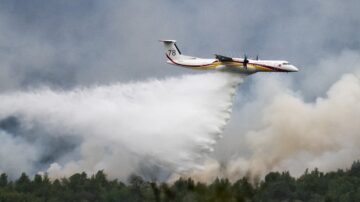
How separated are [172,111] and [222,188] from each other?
1928 inches

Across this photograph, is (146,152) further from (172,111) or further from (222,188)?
(222,188)

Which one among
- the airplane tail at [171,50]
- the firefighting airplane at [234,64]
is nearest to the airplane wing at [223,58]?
the firefighting airplane at [234,64]

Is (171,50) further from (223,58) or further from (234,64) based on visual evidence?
(234,64)

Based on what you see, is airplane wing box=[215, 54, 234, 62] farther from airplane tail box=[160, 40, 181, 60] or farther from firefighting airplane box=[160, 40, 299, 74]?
airplane tail box=[160, 40, 181, 60]

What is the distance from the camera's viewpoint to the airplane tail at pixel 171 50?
9931cm

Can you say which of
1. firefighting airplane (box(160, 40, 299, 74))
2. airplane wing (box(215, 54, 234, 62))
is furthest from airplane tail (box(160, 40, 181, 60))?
airplane wing (box(215, 54, 234, 62))

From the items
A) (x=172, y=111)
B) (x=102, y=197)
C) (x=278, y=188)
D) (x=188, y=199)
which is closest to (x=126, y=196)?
(x=102, y=197)

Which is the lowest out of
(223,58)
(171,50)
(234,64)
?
(234,64)

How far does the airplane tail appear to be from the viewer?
99.3 m

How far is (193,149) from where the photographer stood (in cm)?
9544

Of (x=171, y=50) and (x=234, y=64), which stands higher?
(x=171, y=50)

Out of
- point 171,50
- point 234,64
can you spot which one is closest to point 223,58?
point 234,64

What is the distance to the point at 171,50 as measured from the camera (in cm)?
10000

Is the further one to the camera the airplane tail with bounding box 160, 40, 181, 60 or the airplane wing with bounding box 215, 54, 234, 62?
the airplane tail with bounding box 160, 40, 181, 60
